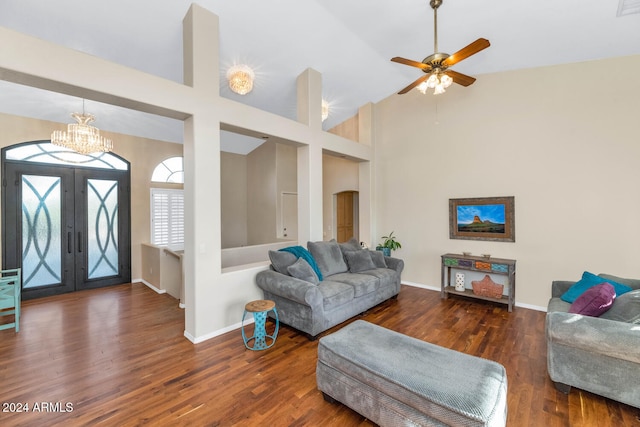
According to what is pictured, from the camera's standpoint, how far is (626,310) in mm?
2260

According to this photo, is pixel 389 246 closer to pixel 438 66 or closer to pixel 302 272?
pixel 302 272

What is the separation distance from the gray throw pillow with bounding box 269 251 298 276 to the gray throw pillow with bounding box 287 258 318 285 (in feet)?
0.35

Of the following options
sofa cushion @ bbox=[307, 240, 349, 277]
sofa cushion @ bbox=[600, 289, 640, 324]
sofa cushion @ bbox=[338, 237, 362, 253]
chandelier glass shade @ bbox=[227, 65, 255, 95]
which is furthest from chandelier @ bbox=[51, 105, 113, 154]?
sofa cushion @ bbox=[600, 289, 640, 324]

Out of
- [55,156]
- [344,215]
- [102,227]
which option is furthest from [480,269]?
[55,156]

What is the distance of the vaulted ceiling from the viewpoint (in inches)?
111

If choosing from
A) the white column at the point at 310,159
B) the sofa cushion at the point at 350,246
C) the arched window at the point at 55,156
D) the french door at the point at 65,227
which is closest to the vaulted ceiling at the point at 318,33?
the white column at the point at 310,159

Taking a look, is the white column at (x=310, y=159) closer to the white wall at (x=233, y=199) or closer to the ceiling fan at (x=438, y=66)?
the ceiling fan at (x=438, y=66)

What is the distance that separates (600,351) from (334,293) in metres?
2.38

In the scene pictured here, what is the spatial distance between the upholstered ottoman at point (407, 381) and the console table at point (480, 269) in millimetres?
2716

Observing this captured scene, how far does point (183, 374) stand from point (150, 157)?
→ 16.5 feet

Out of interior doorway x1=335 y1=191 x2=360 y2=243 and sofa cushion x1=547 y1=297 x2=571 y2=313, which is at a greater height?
interior doorway x1=335 y1=191 x2=360 y2=243

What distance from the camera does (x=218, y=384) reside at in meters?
2.34

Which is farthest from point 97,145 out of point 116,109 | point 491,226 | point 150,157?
point 491,226

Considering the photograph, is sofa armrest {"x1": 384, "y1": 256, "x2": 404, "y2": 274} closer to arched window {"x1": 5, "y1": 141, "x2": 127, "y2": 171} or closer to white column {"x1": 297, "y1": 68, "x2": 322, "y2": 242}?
white column {"x1": 297, "y1": 68, "x2": 322, "y2": 242}
